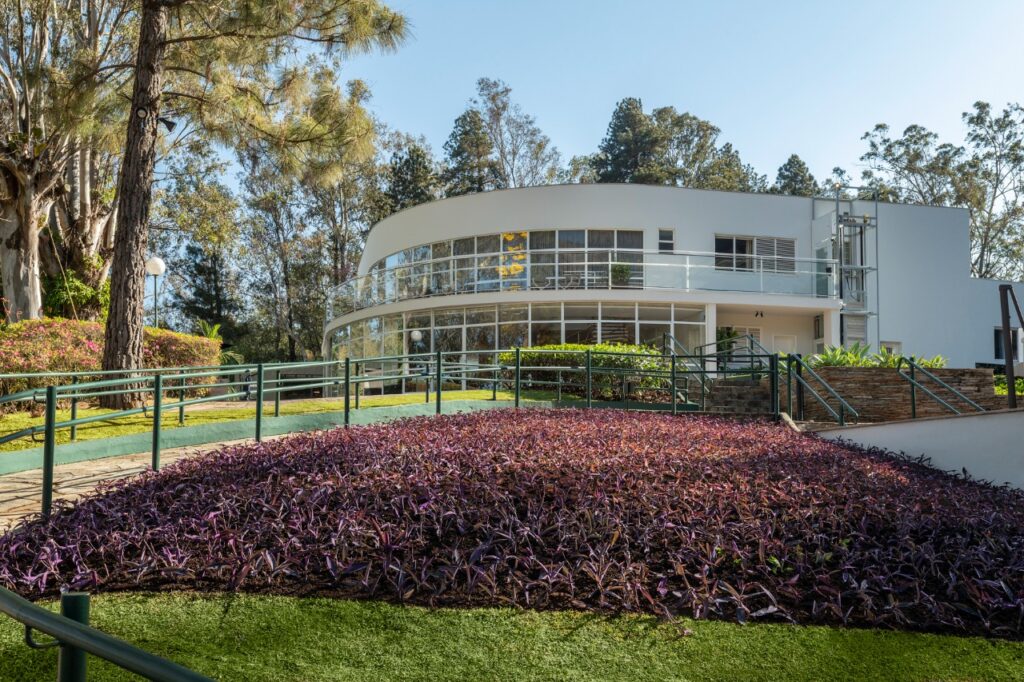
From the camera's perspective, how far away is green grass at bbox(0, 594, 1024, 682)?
3293 mm

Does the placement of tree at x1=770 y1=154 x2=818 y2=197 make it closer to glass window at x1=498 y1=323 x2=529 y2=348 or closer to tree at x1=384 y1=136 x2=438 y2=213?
tree at x1=384 y1=136 x2=438 y2=213

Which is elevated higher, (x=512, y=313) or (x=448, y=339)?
(x=512, y=313)

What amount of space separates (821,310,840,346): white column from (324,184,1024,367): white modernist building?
0.19 feet

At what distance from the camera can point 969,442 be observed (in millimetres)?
7871

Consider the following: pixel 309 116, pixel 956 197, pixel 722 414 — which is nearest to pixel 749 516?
pixel 722 414

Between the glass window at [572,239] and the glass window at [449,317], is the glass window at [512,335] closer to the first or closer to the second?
the glass window at [449,317]

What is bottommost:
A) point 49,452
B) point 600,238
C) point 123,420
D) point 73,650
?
point 123,420

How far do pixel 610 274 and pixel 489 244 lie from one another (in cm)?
495

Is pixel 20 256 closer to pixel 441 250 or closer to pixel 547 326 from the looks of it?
pixel 441 250

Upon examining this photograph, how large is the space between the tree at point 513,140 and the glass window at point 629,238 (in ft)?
66.6

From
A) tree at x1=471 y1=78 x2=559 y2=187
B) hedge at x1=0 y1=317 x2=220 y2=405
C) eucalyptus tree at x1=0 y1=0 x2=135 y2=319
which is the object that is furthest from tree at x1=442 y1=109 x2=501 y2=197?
hedge at x1=0 y1=317 x2=220 y2=405

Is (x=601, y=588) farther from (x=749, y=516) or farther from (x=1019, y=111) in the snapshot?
(x=1019, y=111)

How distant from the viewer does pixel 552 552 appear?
4.33 meters

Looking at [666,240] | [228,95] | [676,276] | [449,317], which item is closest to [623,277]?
[676,276]
